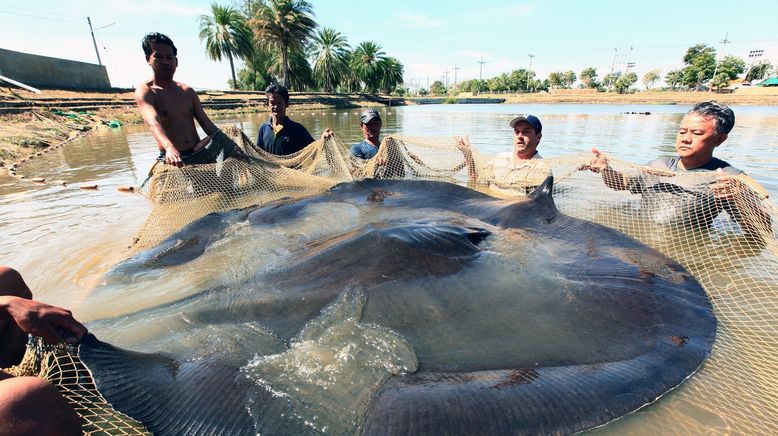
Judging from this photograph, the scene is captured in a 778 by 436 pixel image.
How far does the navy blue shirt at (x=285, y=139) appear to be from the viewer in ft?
24.3

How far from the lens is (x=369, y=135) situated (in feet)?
23.9

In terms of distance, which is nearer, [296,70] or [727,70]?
[296,70]

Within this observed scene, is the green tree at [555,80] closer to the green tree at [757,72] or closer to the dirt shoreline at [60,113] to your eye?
the green tree at [757,72]

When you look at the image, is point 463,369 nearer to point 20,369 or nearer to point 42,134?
point 20,369

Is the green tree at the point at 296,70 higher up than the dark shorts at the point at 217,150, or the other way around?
the green tree at the point at 296,70

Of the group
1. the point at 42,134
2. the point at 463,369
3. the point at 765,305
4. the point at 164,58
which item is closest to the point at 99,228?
the point at 164,58

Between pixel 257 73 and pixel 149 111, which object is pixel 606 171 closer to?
pixel 149 111

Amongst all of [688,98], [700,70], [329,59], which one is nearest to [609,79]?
[700,70]

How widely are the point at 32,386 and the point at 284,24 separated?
56184mm

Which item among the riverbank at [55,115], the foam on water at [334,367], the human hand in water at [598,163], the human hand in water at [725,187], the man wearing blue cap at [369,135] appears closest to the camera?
the foam on water at [334,367]

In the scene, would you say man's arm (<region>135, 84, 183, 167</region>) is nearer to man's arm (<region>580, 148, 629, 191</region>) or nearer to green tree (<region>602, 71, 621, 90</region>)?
man's arm (<region>580, 148, 629, 191</region>)

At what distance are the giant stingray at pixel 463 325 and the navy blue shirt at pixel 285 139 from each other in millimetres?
3547

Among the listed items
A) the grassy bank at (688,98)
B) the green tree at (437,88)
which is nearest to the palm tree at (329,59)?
the grassy bank at (688,98)

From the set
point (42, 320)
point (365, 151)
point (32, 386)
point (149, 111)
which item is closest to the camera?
point (32, 386)
